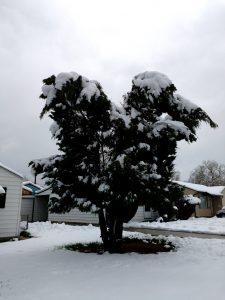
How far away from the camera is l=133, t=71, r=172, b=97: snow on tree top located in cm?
908

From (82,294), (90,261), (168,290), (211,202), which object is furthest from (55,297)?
(211,202)

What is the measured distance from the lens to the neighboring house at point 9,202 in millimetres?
14031

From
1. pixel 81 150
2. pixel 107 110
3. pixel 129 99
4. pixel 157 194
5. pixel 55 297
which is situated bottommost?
pixel 55 297

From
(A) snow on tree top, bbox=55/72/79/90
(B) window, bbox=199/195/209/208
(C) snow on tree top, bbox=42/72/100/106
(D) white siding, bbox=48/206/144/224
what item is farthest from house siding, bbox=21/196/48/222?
(A) snow on tree top, bbox=55/72/79/90

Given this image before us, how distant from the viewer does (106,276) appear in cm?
636

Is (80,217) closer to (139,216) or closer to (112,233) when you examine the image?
(139,216)

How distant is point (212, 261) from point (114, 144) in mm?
4550

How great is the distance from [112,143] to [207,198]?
28.4 m

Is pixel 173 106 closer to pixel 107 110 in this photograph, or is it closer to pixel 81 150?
pixel 107 110

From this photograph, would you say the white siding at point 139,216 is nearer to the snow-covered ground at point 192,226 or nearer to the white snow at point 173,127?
the snow-covered ground at point 192,226

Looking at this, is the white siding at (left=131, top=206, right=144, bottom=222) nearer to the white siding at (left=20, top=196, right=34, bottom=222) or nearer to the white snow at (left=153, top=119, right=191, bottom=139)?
the white siding at (left=20, top=196, right=34, bottom=222)

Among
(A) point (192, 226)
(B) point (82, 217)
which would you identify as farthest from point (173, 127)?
(B) point (82, 217)

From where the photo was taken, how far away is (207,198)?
3459 centimetres

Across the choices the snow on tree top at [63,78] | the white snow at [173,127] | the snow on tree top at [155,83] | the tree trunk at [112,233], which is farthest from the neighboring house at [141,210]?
the snow on tree top at [63,78]
